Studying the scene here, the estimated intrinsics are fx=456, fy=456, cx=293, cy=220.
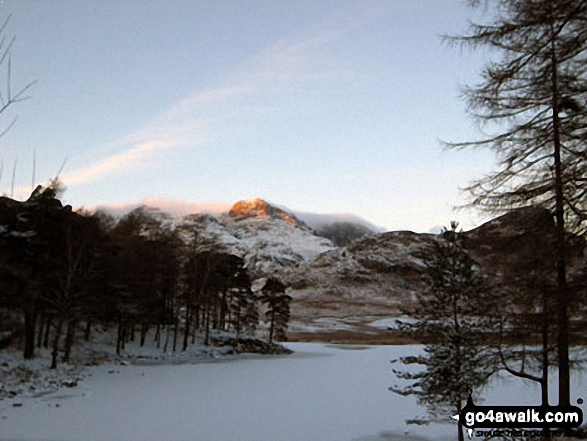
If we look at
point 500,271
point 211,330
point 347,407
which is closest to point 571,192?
point 500,271

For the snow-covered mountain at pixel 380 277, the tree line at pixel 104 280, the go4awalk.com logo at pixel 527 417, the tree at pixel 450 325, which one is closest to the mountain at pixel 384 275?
the snow-covered mountain at pixel 380 277

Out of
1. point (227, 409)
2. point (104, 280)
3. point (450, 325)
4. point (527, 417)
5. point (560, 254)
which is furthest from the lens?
point (104, 280)

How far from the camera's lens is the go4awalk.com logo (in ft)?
31.1

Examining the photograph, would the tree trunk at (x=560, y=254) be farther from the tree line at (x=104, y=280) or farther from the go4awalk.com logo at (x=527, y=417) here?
the tree line at (x=104, y=280)

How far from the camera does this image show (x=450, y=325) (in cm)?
Result: 1495

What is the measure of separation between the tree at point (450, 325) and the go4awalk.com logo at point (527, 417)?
3425 mm

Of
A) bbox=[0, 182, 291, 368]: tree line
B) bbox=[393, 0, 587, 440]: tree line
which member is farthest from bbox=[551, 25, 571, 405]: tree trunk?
bbox=[0, 182, 291, 368]: tree line

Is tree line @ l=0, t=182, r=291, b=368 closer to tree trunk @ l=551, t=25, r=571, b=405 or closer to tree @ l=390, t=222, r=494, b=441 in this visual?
tree trunk @ l=551, t=25, r=571, b=405

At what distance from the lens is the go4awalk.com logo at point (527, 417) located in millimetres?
9469

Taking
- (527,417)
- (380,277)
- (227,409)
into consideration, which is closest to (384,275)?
(380,277)

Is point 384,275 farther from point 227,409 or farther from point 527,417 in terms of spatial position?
point 527,417

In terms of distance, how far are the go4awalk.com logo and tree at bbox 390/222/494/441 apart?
3425 millimetres

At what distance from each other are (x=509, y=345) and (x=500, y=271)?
1.92m

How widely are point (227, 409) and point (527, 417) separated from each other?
13.2 metres
